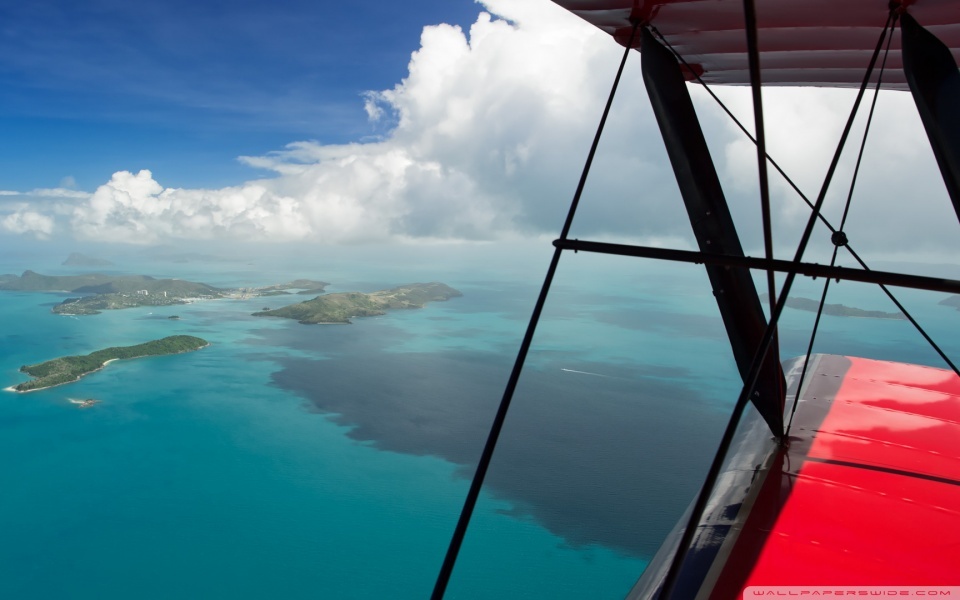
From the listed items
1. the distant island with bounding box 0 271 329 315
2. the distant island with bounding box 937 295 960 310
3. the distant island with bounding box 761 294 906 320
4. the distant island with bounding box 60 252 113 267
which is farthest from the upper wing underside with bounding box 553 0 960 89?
the distant island with bounding box 60 252 113 267

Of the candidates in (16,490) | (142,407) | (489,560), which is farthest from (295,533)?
(142,407)

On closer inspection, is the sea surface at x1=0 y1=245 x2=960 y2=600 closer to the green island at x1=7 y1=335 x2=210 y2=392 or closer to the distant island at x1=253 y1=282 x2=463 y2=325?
the green island at x1=7 y1=335 x2=210 y2=392

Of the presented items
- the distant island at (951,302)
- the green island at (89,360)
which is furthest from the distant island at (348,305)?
the distant island at (951,302)

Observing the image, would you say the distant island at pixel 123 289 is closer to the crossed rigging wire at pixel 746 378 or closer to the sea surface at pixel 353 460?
the sea surface at pixel 353 460

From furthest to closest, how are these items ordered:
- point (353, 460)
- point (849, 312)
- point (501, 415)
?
point (849, 312) → point (353, 460) → point (501, 415)

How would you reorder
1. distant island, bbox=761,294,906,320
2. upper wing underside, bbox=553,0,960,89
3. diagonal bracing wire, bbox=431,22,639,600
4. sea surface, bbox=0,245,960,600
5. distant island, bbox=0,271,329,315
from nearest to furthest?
diagonal bracing wire, bbox=431,22,639,600, upper wing underside, bbox=553,0,960,89, sea surface, bbox=0,245,960,600, distant island, bbox=761,294,906,320, distant island, bbox=0,271,329,315

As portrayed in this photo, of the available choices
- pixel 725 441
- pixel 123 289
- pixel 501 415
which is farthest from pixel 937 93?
pixel 123 289

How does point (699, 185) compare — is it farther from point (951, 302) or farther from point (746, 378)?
point (951, 302)
